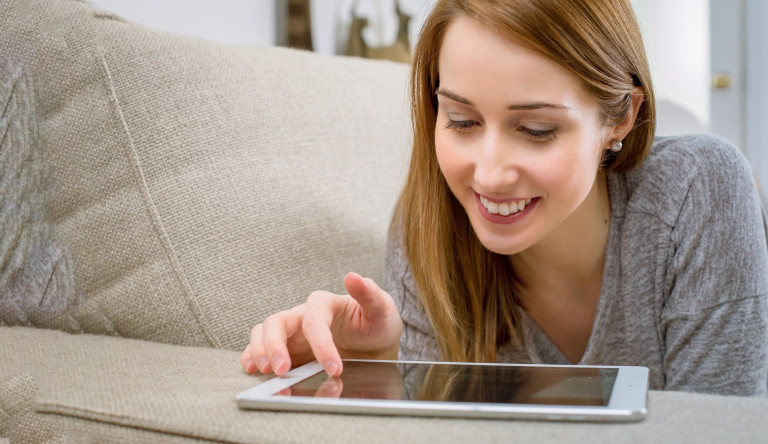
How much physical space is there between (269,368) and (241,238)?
0.30m

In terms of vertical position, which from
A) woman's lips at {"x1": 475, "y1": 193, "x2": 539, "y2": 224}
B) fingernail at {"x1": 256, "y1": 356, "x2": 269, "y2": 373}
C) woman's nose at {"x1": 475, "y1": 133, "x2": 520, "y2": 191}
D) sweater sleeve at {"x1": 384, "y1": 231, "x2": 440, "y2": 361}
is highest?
woman's nose at {"x1": 475, "y1": 133, "x2": 520, "y2": 191}

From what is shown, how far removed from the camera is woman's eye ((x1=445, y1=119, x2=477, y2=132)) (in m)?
0.94

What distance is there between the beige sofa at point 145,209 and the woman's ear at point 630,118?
388 millimetres

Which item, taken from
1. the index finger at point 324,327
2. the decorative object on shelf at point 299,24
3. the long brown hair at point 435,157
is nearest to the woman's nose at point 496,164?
the long brown hair at point 435,157

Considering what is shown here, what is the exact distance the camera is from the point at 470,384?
62cm

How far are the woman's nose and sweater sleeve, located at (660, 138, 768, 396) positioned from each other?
303 millimetres

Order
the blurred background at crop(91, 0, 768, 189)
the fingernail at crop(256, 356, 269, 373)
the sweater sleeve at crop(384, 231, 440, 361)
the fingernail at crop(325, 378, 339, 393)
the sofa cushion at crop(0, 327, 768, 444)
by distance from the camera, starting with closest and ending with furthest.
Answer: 1. the sofa cushion at crop(0, 327, 768, 444)
2. the fingernail at crop(325, 378, 339, 393)
3. the fingernail at crop(256, 356, 269, 373)
4. the sweater sleeve at crop(384, 231, 440, 361)
5. the blurred background at crop(91, 0, 768, 189)

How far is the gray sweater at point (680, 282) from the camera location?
1.00 m

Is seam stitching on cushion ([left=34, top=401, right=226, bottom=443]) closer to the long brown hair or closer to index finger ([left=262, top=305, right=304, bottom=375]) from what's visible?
index finger ([left=262, top=305, right=304, bottom=375])

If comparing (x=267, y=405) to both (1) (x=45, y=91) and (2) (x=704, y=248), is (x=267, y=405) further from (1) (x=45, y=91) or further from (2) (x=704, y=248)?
(2) (x=704, y=248)

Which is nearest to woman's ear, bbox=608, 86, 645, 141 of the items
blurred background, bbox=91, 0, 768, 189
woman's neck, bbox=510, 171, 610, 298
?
woman's neck, bbox=510, 171, 610, 298

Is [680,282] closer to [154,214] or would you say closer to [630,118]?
[630,118]

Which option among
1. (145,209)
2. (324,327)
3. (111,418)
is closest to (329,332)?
(324,327)

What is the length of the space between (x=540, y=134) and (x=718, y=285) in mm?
339
